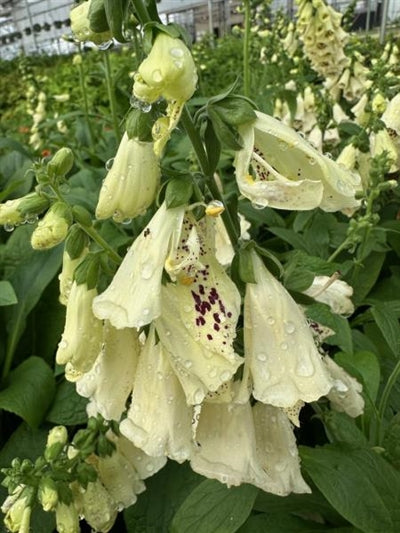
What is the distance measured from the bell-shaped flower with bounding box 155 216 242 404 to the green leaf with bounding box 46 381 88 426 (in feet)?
2.88

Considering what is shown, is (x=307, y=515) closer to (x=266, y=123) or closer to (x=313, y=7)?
(x=266, y=123)

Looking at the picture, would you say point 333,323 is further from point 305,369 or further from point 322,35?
point 322,35

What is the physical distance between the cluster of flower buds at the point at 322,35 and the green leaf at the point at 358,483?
1.98m

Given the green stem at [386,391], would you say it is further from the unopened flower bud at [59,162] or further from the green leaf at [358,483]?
the unopened flower bud at [59,162]

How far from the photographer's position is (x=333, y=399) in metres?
1.20

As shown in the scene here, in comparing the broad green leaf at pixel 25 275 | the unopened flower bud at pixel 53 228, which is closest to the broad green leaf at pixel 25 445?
the broad green leaf at pixel 25 275

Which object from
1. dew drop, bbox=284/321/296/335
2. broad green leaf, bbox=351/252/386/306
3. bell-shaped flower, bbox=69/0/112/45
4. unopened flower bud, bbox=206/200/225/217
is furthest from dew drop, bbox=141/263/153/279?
broad green leaf, bbox=351/252/386/306

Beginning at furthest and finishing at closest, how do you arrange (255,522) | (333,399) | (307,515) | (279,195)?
(307,515)
(255,522)
(333,399)
(279,195)

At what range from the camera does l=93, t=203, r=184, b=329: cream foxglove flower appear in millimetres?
848

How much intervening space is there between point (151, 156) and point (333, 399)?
0.63 metres

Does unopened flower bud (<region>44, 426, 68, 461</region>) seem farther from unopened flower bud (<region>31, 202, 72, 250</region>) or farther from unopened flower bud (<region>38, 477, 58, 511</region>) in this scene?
unopened flower bud (<region>31, 202, 72, 250</region>)

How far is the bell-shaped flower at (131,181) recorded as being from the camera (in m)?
0.86

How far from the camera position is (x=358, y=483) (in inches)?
45.6

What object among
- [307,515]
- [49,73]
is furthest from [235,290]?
[49,73]
